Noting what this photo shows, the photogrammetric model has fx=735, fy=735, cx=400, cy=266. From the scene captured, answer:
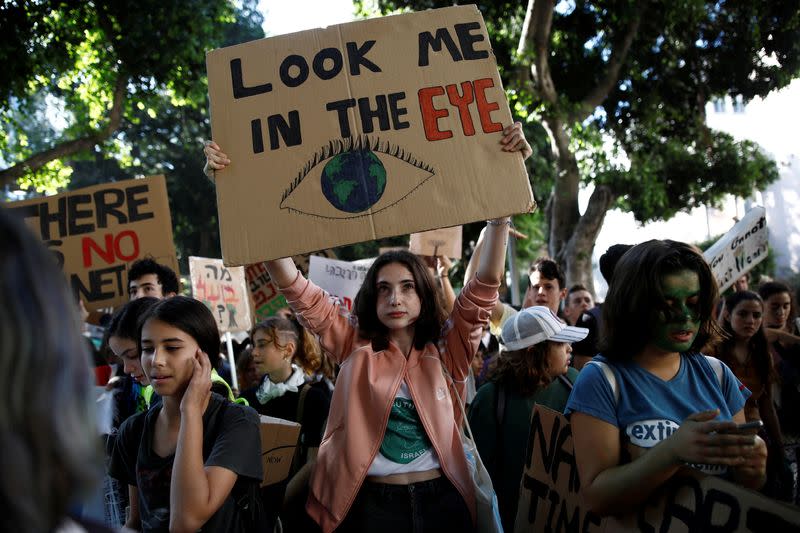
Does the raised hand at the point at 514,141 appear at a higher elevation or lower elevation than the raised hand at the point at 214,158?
lower

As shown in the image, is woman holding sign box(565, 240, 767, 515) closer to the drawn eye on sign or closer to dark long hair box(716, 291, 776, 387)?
the drawn eye on sign

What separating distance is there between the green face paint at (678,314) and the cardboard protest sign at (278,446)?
61.7 inches

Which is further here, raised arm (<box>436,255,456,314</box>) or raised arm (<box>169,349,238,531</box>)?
raised arm (<box>436,255,456,314</box>)

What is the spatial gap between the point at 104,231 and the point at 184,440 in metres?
3.67

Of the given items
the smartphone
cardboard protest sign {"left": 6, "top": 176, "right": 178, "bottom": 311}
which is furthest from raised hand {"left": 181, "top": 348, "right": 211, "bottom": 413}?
cardboard protest sign {"left": 6, "top": 176, "right": 178, "bottom": 311}

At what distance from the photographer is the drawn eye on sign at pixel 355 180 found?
2826 millimetres

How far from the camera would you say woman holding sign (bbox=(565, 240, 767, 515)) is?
2.01 metres

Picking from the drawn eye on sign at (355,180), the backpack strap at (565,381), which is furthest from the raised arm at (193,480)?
the backpack strap at (565,381)

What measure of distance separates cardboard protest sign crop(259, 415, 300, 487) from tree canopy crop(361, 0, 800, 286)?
8.81 m

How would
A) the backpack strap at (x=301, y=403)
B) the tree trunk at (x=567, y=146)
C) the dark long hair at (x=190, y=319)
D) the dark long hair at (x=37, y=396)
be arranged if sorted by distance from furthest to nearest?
the tree trunk at (x=567, y=146), the backpack strap at (x=301, y=403), the dark long hair at (x=190, y=319), the dark long hair at (x=37, y=396)

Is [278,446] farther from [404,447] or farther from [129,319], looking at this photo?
[129,319]

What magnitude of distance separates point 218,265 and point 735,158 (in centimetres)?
1010

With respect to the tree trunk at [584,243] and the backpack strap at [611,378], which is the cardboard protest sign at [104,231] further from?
the tree trunk at [584,243]

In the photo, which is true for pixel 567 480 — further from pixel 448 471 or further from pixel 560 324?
pixel 560 324
